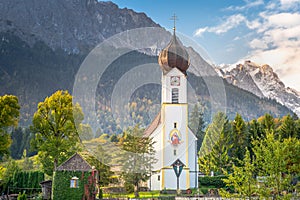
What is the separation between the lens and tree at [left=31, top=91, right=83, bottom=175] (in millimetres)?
32188

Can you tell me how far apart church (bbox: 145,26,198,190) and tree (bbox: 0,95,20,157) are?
12.6 m

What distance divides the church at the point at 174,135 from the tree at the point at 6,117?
41.3 feet

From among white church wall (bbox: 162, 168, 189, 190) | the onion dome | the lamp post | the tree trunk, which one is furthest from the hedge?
the onion dome

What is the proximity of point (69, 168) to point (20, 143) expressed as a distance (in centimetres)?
5474

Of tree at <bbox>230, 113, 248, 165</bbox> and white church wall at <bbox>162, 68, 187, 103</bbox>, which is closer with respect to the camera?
white church wall at <bbox>162, 68, 187, 103</bbox>

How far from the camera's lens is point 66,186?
28.0 m

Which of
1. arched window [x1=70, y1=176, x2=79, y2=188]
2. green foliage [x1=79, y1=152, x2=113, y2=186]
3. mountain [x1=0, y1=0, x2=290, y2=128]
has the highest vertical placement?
mountain [x1=0, y1=0, x2=290, y2=128]

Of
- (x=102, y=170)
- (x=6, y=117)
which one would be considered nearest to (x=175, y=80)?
(x=102, y=170)

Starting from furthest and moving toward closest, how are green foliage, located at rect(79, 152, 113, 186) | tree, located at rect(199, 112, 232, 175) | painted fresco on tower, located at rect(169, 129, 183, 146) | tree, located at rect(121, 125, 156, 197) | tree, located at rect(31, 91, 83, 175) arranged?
tree, located at rect(199, 112, 232, 175), painted fresco on tower, located at rect(169, 129, 183, 146), tree, located at rect(121, 125, 156, 197), green foliage, located at rect(79, 152, 113, 186), tree, located at rect(31, 91, 83, 175)

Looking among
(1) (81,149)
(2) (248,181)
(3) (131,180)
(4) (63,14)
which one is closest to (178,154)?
(3) (131,180)

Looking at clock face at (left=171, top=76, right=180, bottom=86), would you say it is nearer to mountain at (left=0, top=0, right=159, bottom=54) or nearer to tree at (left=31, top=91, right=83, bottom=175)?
tree at (left=31, top=91, right=83, bottom=175)

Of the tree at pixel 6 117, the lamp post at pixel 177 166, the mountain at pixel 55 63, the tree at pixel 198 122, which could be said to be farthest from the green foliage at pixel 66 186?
the mountain at pixel 55 63

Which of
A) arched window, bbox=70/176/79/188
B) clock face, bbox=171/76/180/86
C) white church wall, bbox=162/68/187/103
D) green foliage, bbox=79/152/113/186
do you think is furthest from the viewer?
clock face, bbox=171/76/180/86

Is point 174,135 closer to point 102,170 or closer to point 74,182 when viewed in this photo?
point 102,170
